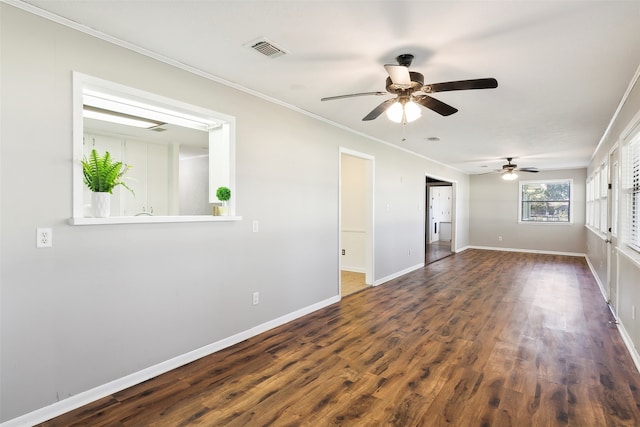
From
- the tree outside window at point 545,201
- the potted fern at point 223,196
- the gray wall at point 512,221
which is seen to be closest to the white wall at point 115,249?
the potted fern at point 223,196

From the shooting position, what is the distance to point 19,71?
194 centimetres

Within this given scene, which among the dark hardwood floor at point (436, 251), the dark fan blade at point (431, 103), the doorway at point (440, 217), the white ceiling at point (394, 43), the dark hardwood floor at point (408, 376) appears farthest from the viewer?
the doorway at point (440, 217)

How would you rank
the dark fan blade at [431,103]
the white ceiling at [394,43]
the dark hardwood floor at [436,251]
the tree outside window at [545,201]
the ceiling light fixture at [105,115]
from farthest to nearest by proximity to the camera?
1. the tree outside window at [545,201]
2. the dark hardwood floor at [436,251]
3. the ceiling light fixture at [105,115]
4. the dark fan blade at [431,103]
5. the white ceiling at [394,43]

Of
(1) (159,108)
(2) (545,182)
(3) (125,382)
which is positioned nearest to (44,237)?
(3) (125,382)

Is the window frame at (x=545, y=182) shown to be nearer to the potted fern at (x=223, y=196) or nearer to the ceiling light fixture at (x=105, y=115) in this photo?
the potted fern at (x=223, y=196)

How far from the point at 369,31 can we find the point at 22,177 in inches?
90.3

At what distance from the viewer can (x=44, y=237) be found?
2.05 metres

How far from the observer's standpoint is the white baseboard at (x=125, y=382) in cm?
201

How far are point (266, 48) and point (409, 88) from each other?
43.4 inches

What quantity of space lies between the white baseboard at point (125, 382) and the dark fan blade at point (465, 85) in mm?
2731

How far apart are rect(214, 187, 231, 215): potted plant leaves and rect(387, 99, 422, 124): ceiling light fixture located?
162 centimetres

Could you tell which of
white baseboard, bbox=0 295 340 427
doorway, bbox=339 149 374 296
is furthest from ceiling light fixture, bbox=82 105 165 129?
doorway, bbox=339 149 374 296

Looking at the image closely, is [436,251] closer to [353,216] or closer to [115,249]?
[353,216]

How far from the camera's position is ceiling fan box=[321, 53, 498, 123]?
87.7 inches
